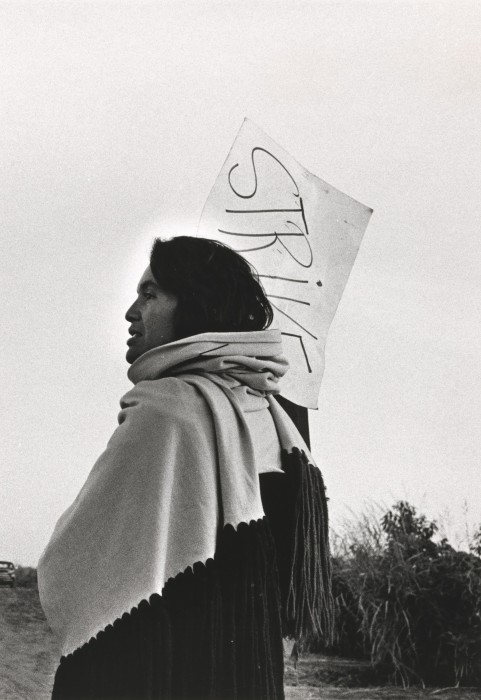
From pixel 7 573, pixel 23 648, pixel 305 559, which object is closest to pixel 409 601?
pixel 23 648

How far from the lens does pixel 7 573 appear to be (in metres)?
3.08

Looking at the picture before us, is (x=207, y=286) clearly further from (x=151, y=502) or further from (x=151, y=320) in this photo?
(x=151, y=502)

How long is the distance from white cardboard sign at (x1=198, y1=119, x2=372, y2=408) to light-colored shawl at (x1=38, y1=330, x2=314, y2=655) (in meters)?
0.81

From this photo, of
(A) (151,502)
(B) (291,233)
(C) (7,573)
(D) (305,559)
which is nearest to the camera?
(A) (151,502)

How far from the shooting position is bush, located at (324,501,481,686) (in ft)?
25.8

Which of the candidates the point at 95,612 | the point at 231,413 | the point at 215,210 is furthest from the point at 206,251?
the point at 95,612

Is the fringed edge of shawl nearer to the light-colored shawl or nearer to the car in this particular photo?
the light-colored shawl

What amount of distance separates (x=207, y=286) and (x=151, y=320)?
152 mm

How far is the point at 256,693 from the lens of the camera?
5.90ft

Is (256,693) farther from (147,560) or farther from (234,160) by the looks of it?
(234,160)

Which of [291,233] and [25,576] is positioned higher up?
[291,233]

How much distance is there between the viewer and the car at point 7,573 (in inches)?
119

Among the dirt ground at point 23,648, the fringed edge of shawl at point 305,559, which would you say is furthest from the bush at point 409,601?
the fringed edge of shawl at point 305,559

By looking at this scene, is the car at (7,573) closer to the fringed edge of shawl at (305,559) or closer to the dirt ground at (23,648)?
the dirt ground at (23,648)
